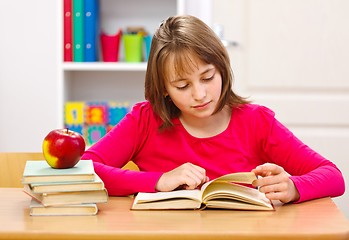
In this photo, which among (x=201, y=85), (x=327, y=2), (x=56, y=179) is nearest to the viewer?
(x=56, y=179)

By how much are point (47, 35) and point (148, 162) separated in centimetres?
195

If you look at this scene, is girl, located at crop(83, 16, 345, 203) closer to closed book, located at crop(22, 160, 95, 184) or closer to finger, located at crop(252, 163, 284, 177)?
finger, located at crop(252, 163, 284, 177)

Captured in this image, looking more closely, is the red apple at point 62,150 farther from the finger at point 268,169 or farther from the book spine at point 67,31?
the book spine at point 67,31

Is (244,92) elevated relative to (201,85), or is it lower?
lower

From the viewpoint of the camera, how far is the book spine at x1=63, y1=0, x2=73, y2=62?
10.7ft

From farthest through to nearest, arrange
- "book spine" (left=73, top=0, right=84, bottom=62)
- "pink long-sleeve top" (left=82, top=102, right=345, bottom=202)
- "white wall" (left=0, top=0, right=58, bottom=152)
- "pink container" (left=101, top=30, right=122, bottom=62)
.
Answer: "white wall" (left=0, top=0, right=58, bottom=152) < "pink container" (left=101, top=30, right=122, bottom=62) < "book spine" (left=73, top=0, right=84, bottom=62) < "pink long-sleeve top" (left=82, top=102, right=345, bottom=202)

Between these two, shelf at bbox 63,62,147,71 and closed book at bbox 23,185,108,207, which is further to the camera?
shelf at bbox 63,62,147,71

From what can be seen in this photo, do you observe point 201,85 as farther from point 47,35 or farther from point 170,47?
point 47,35

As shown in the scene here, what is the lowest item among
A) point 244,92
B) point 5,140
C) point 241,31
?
point 5,140

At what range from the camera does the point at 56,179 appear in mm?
1413

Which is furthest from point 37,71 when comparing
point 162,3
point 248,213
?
point 248,213

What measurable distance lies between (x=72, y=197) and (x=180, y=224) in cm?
25

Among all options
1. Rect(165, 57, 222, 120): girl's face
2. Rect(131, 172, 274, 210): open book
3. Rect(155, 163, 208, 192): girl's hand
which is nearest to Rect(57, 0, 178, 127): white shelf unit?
Rect(165, 57, 222, 120): girl's face

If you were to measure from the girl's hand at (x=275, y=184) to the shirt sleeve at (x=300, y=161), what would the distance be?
1.4 inches
